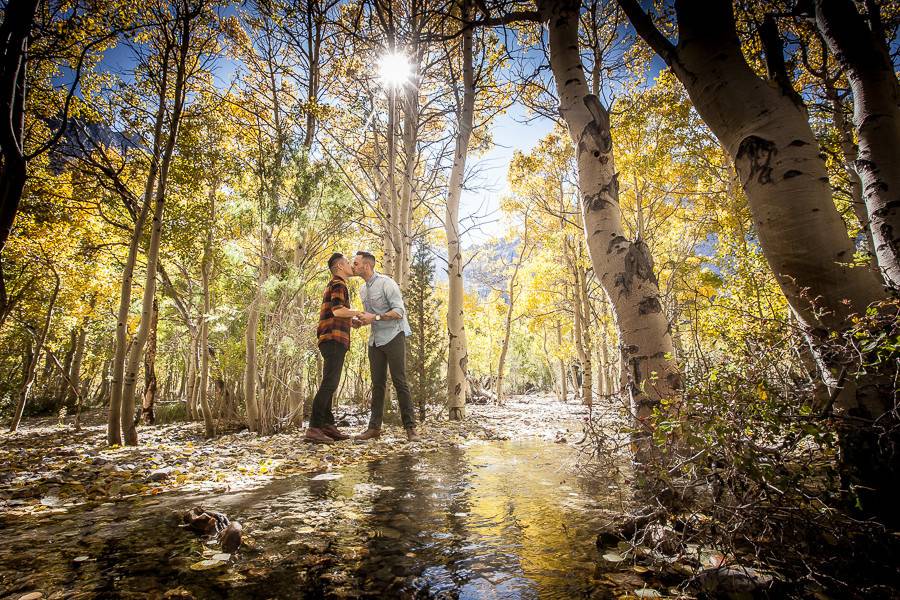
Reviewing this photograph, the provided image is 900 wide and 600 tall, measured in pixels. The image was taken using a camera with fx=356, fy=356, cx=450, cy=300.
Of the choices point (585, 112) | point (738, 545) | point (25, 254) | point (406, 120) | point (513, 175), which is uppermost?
point (513, 175)

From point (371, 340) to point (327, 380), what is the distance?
2.79 feet

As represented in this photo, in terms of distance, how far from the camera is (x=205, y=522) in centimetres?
190

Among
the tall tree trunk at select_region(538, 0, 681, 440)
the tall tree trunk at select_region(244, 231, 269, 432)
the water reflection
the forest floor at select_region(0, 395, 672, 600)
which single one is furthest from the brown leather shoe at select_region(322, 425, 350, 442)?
the tall tree trunk at select_region(538, 0, 681, 440)

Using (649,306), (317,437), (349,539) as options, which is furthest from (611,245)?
(317,437)

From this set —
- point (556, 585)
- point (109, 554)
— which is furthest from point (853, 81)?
point (109, 554)

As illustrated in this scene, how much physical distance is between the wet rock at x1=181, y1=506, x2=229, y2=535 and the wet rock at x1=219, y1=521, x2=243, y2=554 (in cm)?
14

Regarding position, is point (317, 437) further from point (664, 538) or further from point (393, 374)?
point (664, 538)

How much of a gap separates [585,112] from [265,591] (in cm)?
380

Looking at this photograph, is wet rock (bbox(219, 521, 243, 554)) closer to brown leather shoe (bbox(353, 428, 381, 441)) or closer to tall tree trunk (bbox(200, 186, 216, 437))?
brown leather shoe (bbox(353, 428, 381, 441))

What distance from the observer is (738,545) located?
5.00 feet

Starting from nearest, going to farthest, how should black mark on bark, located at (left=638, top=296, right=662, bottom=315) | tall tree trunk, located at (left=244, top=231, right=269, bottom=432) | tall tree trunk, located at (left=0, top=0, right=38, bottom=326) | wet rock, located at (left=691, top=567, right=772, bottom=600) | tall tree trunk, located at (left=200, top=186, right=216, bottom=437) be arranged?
wet rock, located at (left=691, top=567, right=772, bottom=600), tall tree trunk, located at (left=0, top=0, right=38, bottom=326), black mark on bark, located at (left=638, top=296, right=662, bottom=315), tall tree trunk, located at (left=244, top=231, right=269, bottom=432), tall tree trunk, located at (left=200, top=186, right=216, bottom=437)

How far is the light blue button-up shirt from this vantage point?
5312mm

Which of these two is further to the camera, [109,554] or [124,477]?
[124,477]

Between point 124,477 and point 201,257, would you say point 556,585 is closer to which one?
point 124,477
